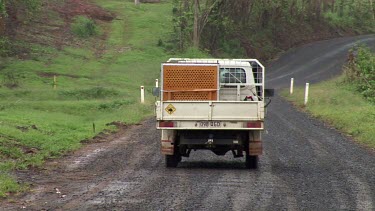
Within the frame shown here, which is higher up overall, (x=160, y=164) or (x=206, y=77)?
(x=206, y=77)

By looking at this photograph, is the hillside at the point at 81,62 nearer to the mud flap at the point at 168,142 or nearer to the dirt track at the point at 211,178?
the dirt track at the point at 211,178

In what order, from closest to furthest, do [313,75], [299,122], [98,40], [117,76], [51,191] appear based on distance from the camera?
[51,191]
[299,122]
[117,76]
[313,75]
[98,40]

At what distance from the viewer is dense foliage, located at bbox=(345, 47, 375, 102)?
32653 millimetres

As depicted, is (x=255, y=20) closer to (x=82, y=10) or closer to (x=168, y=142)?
(x=82, y=10)

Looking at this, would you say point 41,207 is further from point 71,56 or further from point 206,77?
point 71,56

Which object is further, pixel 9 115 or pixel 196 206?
pixel 9 115

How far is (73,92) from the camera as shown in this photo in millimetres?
31594

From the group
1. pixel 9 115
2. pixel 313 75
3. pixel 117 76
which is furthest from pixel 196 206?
pixel 313 75

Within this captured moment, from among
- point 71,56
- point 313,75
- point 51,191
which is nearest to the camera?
point 51,191

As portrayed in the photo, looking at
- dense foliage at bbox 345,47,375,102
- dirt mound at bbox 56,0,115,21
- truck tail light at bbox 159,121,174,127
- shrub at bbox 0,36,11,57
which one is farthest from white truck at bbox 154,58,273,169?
dirt mound at bbox 56,0,115,21

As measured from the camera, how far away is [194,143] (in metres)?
14.9

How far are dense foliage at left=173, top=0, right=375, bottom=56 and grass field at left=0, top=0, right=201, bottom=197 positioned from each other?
3.00m

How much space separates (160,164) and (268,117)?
39.4 feet

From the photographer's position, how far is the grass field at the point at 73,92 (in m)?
17.3
